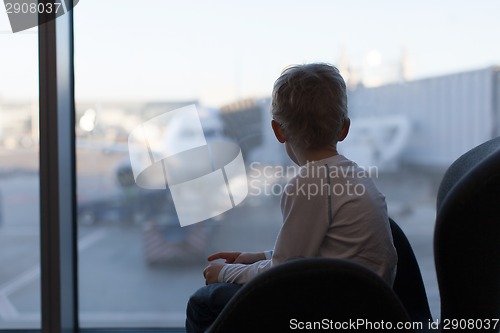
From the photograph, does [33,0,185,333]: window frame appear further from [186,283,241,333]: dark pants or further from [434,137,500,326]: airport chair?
[434,137,500,326]: airport chair

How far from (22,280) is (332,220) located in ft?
5.30

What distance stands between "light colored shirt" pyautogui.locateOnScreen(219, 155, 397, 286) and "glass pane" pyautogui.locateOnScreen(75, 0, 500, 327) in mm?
968

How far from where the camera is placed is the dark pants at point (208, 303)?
47.7 inches

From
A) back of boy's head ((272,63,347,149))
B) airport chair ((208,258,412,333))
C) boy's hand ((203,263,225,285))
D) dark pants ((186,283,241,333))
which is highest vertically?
back of boy's head ((272,63,347,149))

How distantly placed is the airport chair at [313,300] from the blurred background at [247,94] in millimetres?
1154

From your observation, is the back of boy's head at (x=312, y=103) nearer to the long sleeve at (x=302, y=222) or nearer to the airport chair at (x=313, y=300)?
the long sleeve at (x=302, y=222)

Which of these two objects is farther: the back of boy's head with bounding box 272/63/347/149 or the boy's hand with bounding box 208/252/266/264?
the boy's hand with bounding box 208/252/266/264

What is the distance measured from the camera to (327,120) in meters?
1.20

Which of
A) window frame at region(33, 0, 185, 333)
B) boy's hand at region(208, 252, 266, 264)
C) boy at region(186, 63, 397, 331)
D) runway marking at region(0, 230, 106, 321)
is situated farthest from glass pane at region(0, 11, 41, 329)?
boy at region(186, 63, 397, 331)

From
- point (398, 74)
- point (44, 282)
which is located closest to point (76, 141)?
point (44, 282)

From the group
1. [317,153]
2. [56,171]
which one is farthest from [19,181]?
[317,153]

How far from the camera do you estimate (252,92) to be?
84.0 inches

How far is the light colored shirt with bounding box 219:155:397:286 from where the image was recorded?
1.15m

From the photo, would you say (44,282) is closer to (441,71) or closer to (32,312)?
(32,312)
